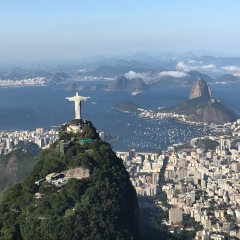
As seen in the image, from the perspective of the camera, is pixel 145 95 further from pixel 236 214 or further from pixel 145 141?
pixel 236 214

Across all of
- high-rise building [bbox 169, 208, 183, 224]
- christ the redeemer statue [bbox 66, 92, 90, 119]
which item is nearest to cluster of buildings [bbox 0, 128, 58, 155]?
high-rise building [bbox 169, 208, 183, 224]

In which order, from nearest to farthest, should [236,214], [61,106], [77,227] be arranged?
[77,227] → [236,214] → [61,106]

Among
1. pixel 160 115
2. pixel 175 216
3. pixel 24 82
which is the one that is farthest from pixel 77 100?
pixel 24 82

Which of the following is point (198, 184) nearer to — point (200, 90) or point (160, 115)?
point (160, 115)

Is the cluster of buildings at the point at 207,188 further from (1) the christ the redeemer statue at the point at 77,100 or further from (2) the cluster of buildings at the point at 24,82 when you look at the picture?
(2) the cluster of buildings at the point at 24,82

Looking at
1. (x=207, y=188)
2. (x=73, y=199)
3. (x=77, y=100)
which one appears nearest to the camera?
(x=73, y=199)

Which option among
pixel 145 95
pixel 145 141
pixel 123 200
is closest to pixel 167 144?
pixel 145 141

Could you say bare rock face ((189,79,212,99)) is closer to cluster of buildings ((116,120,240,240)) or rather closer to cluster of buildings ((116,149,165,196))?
cluster of buildings ((116,120,240,240))
